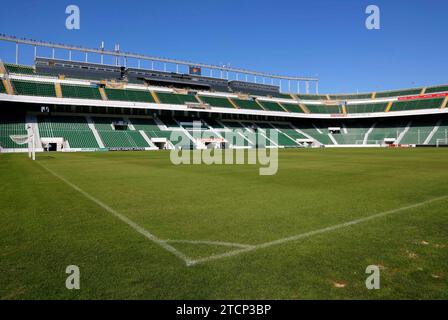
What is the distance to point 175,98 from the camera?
5897 cm

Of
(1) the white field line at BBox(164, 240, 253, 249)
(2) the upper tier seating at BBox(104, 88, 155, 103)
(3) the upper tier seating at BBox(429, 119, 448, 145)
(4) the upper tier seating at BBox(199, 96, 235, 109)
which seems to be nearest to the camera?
(1) the white field line at BBox(164, 240, 253, 249)

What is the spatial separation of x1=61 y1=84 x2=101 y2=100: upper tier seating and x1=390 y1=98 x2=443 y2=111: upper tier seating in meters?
62.7

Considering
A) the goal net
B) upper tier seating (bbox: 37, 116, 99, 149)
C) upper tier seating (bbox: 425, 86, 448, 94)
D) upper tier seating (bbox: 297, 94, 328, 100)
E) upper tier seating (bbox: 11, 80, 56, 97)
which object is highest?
upper tier seating (bbox: 297, 94, 328, 100)

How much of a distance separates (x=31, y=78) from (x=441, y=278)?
192 feet

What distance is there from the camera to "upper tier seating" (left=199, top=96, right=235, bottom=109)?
2456 inches

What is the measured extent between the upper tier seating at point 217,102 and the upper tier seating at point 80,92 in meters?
21.0

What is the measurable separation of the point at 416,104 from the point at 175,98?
51.7 m

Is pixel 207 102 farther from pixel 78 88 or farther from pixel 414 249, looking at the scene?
pixel 414 249

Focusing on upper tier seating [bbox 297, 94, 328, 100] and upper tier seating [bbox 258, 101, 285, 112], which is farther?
upper tier seating [bbox 297, 94, 328, 100]

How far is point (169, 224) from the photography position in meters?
5.54

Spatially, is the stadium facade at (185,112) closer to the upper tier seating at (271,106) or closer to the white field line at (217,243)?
the upper tier seating at (271,106)

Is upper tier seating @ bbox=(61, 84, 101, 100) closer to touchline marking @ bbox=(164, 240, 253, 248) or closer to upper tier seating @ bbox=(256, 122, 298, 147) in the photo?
upper tier seating @ bbox=(256, 122, 298, 147)

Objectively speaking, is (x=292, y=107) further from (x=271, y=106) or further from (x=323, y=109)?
(x=323, y=109)

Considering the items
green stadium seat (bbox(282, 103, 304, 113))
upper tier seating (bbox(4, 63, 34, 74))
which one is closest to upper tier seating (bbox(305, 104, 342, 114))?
green stadium seat (bbox(282, 103, 304, 113))
